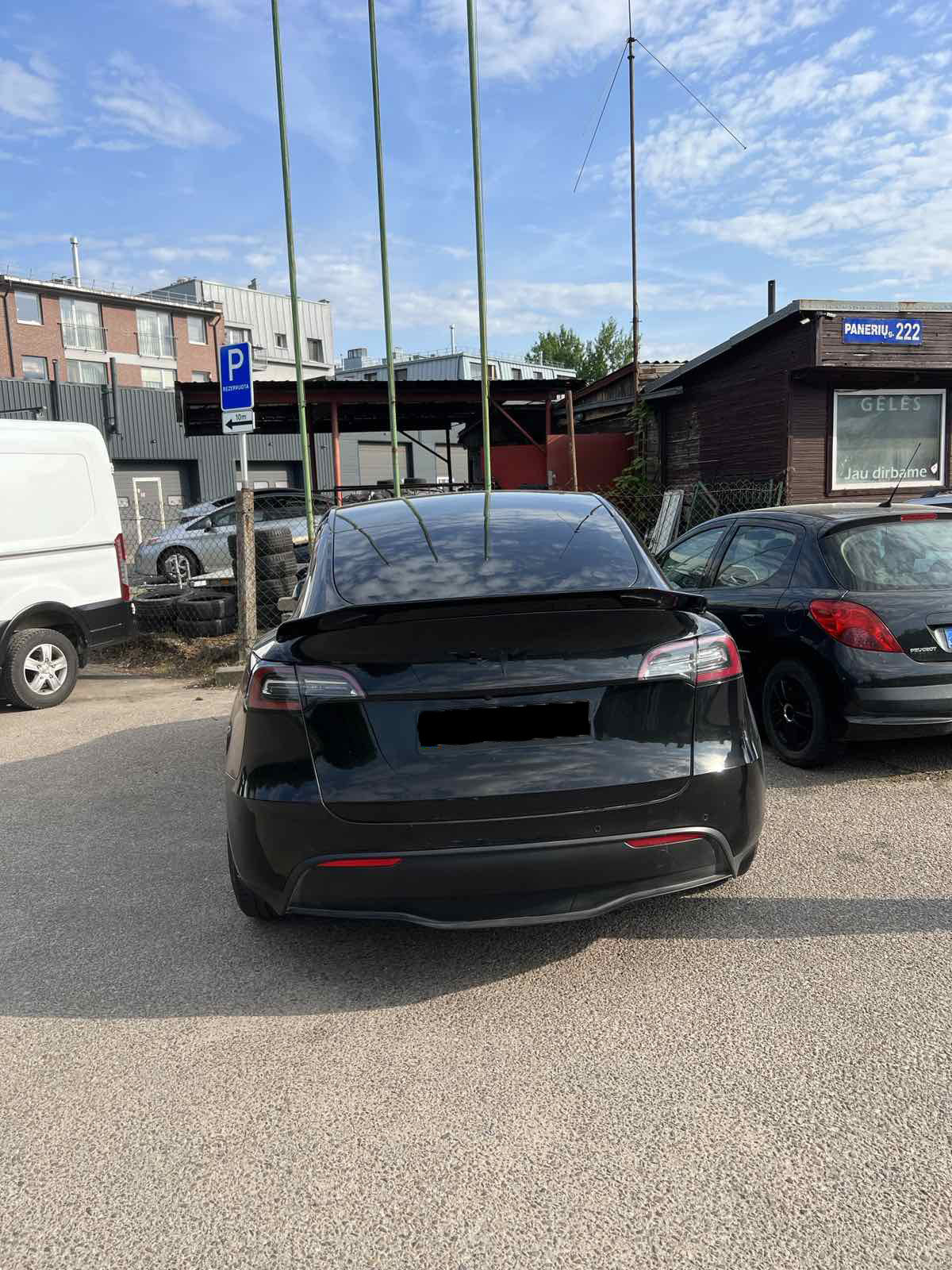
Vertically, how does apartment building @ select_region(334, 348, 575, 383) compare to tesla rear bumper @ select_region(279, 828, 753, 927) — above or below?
above

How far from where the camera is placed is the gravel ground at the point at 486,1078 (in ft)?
6.58

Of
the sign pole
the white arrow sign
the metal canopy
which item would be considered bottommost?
the sign pole

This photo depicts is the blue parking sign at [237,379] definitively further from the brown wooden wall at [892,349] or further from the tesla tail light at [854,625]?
the brown wooden wall at [892,349]

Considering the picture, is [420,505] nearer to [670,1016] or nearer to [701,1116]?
[670,1016]

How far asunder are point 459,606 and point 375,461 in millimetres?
47481

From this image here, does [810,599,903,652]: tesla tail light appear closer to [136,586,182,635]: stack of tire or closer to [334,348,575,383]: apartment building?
[136,586,182,635]: stack of tire

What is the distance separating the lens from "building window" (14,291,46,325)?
4906 cm

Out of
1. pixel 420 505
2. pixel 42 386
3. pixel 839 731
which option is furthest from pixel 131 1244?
pixel 42 386

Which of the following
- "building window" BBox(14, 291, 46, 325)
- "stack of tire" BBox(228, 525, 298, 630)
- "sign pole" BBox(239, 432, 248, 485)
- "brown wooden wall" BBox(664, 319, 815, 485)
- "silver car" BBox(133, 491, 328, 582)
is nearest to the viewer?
"sign pole" BBox(239, 432, 248, 485)

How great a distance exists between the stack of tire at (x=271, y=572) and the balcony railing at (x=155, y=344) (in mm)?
48946

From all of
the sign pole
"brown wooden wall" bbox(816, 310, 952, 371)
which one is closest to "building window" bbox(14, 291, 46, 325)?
the sign pole

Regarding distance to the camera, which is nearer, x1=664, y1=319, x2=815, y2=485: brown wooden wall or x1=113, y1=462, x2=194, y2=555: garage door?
x1=664, y1=319, x2=815, y2=485: brown wooden wall

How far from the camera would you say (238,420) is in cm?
960

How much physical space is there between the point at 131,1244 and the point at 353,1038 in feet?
2.86
